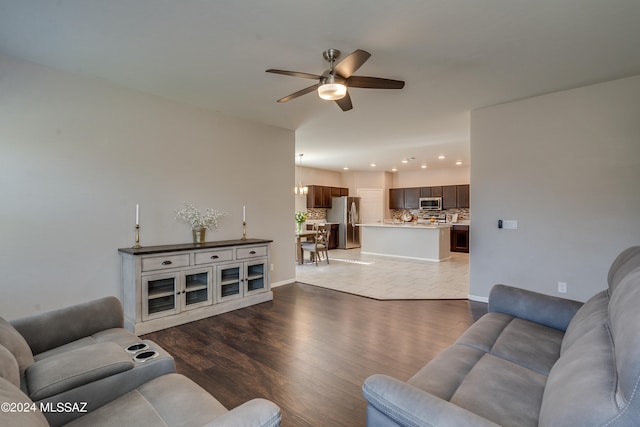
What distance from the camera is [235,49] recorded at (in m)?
2.75

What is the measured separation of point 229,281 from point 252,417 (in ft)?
10.5

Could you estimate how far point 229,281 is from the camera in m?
4.03

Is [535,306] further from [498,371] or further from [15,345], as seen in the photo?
[15,345]

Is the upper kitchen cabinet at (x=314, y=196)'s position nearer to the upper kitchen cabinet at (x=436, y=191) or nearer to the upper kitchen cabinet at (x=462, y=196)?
the upper kitchen cabinet at (x=436, y=191)

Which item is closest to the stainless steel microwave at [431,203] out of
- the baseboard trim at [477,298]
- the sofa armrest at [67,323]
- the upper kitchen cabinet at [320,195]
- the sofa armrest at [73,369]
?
the upper kitchen cabinet at [320,195]

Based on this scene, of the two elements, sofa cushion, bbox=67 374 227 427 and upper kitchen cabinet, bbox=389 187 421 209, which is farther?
upper kitchen cabinet, bbox=389 187 421 209

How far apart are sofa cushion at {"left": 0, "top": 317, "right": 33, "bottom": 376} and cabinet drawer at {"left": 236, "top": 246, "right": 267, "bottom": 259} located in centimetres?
263

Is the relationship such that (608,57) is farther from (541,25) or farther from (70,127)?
(70,127)

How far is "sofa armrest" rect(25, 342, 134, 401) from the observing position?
1.24m

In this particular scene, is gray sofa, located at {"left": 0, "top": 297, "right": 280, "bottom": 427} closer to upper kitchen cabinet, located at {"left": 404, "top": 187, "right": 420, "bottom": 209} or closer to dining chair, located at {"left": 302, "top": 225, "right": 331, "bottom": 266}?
dining chair, located at {"left": 302, "top": 225, "right": 331, "bottom": 266}

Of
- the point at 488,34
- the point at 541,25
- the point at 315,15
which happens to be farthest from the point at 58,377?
the point at 541,25

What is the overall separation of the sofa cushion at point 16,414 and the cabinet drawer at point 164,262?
2.56 m

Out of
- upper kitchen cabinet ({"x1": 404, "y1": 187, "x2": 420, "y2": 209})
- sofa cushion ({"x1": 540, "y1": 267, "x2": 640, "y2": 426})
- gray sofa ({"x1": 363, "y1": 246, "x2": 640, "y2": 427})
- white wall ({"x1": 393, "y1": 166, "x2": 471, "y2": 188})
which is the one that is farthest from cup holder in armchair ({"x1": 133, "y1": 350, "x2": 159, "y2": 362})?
white wall ({"x1": 393, "y1": 166, "x2": 471, "y2": 188})

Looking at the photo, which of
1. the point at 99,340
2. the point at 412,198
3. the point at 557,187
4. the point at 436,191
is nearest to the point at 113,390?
the point at 99,340
